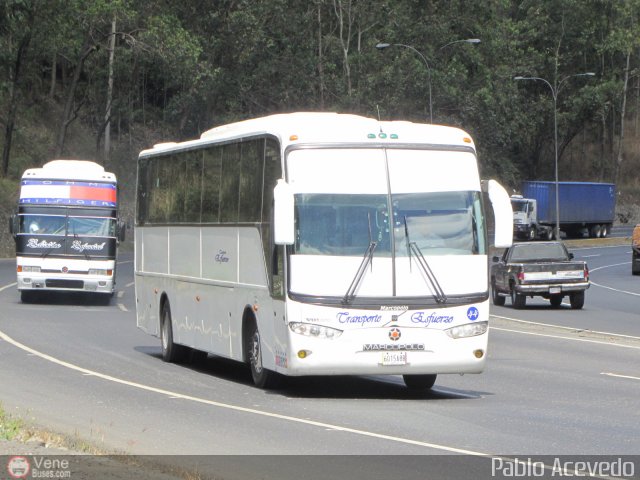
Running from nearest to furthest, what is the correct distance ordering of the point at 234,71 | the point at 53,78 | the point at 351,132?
the point at 351,132 < the point at 234,71 < the point at 53,78

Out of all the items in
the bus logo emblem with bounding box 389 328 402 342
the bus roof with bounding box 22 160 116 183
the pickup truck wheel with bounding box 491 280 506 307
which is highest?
the bus roof with bounding box 22 160 116 183

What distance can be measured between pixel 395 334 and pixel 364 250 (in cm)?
99

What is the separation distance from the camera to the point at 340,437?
38.8ft

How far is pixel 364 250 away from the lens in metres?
15.0

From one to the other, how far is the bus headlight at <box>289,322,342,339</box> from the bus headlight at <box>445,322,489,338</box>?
4.21 ft

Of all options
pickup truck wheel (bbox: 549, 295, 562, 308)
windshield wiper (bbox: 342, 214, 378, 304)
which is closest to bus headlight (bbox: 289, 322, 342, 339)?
windshield wiper (bbox: 342, 214, 378, 304)

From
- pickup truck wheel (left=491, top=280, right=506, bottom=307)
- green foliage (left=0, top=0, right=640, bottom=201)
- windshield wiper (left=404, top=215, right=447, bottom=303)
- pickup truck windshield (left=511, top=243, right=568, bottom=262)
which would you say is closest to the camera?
windshield wiper (left=404, top=215, right=447, bottom=303)

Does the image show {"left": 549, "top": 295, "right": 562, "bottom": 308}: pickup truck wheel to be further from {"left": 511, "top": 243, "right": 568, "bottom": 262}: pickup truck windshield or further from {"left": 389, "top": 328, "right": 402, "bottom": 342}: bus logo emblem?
{"left": 389, "top": 328, "right": 402, "bottom": 342}: bus logo emblem

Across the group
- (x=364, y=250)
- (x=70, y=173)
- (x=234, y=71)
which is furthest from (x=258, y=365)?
(x=234, y=71)

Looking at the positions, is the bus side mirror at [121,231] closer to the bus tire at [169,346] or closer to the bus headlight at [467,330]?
the bus tire at [169,346]

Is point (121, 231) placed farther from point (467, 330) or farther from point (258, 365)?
point (467, 330)

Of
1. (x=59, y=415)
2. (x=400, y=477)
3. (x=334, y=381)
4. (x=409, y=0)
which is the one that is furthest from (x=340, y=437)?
(x=409, y=0)

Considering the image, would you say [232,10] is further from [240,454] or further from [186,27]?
[240,454]

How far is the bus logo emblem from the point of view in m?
14.9
